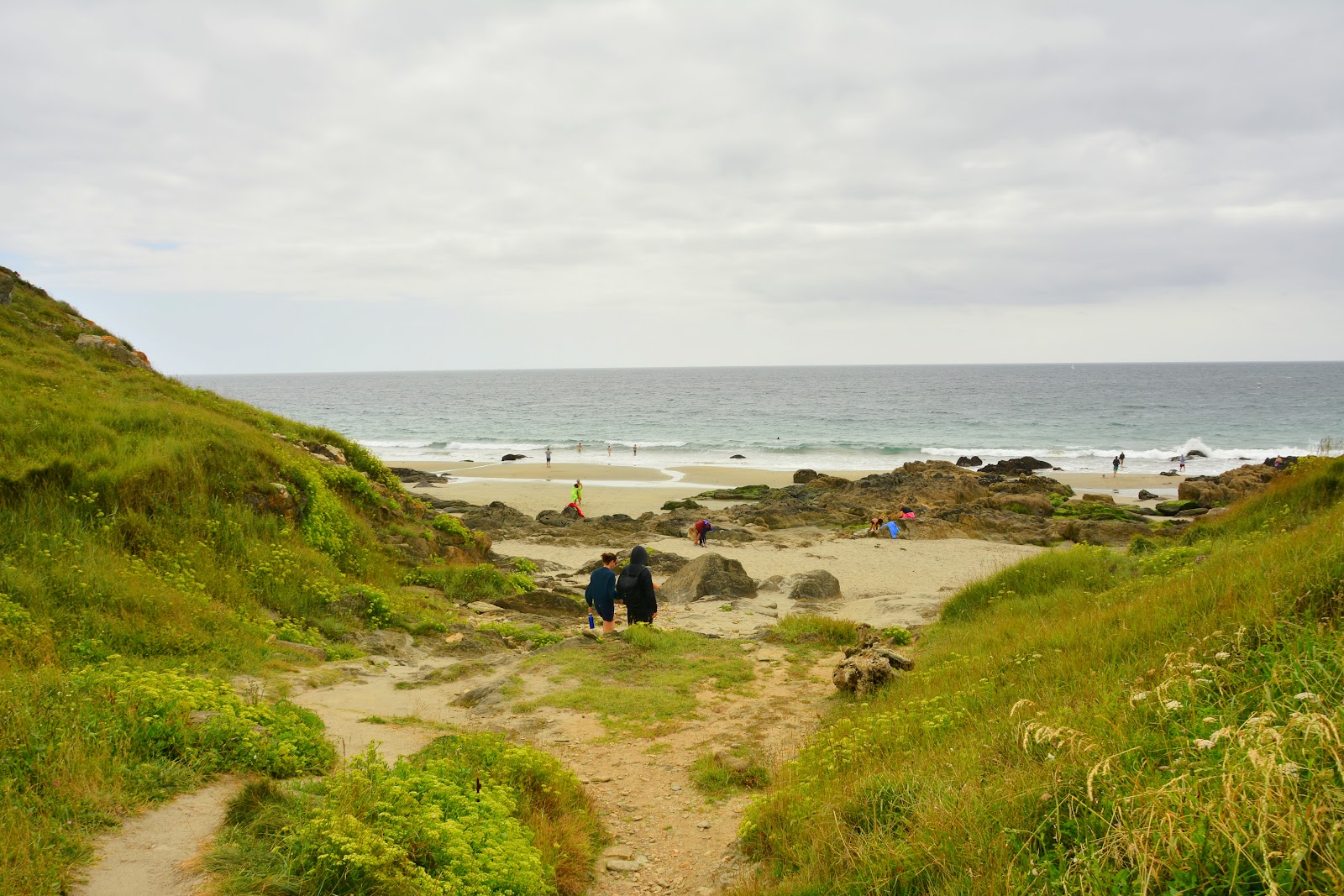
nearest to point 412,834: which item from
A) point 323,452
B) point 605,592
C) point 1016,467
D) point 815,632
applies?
point 605,592

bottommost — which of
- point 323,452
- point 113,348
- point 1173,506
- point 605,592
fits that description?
point 1173,506

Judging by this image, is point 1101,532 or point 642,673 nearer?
point 642,673

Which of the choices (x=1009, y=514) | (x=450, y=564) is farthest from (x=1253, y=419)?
(x=450, y=564)

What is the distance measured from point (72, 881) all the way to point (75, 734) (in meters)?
1.39

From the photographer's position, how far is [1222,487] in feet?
112

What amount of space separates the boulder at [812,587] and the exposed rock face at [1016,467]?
30459mm

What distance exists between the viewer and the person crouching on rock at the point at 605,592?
38.4ft

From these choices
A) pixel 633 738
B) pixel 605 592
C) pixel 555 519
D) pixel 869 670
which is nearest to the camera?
pixel 633 738

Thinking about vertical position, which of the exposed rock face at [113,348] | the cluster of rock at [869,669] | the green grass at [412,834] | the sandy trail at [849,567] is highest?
the exposed rock face at [113,348]

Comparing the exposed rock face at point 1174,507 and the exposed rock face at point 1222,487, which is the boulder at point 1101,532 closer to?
the exposed rock face at point 1174,507

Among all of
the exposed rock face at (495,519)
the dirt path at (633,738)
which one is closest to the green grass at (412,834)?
the dirt path at (633,738)

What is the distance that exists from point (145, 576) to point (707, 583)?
10.8 meters

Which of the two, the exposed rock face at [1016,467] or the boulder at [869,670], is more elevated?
the exposed rock face at [1016,467]

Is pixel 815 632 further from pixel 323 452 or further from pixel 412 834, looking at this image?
pixel 323 452
